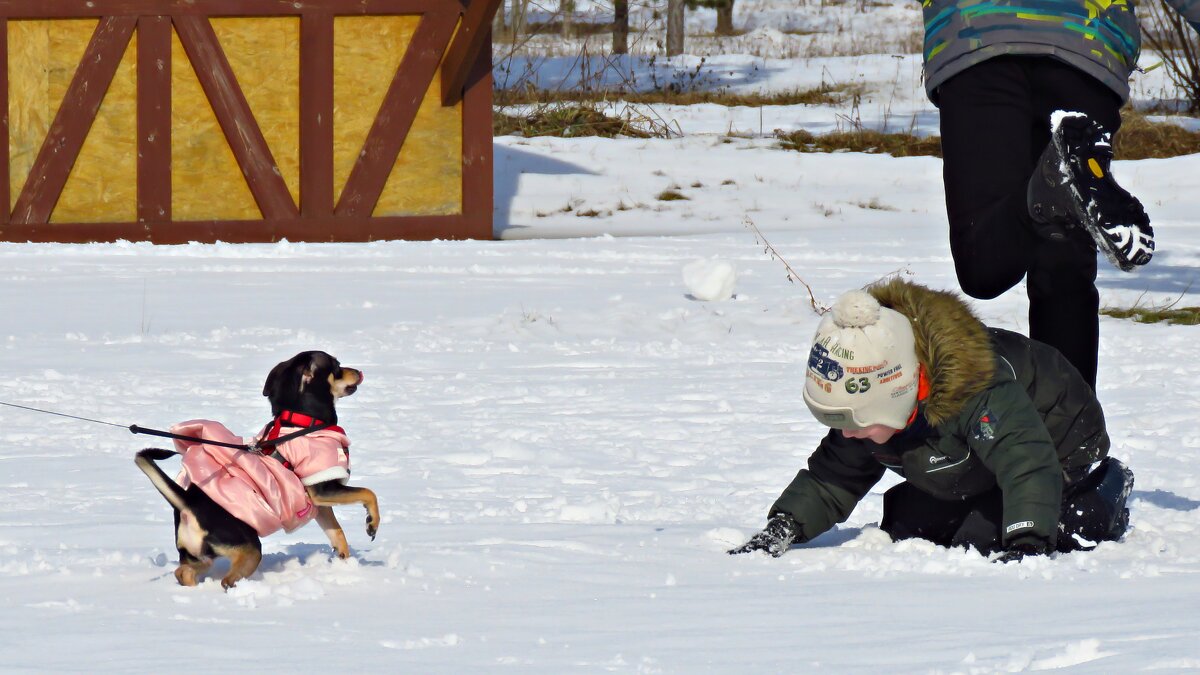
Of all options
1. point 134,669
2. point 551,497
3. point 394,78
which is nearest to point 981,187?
point 551,497

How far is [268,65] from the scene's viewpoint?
37.8ft

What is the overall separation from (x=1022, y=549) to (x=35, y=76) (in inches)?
383

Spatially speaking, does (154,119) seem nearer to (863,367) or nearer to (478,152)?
(478,152)

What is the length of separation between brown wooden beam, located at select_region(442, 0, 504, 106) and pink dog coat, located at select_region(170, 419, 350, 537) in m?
8.00

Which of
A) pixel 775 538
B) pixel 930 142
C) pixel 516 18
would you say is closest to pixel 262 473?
pixel 775 538

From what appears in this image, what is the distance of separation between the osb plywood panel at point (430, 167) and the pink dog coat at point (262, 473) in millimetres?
8628

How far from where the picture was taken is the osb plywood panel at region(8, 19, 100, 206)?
11297 mm

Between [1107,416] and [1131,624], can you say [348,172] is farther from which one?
[1131,624]

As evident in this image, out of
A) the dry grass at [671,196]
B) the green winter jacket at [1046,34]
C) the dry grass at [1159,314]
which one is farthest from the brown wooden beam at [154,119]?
the green winter jacket at [1046,34]

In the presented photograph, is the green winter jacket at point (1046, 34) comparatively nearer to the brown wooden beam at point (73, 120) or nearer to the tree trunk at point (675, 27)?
the brown wooden beam at point (73, 120)

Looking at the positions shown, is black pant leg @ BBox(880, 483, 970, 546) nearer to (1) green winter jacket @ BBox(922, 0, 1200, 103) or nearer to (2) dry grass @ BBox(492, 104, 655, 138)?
(1) green winter jacket @ BBox(922, 0, 1200, 103)

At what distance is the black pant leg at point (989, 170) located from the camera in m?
3.54

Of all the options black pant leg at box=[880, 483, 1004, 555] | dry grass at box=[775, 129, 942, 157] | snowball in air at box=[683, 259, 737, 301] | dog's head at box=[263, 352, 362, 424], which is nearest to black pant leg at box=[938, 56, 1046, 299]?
black pant leg at box=[880, 483, 1004, 555]

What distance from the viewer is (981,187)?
364cm
